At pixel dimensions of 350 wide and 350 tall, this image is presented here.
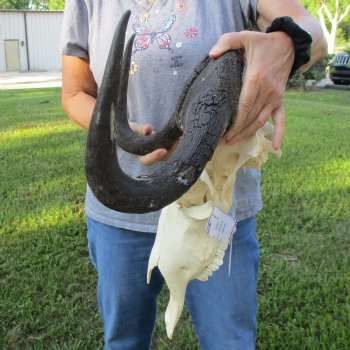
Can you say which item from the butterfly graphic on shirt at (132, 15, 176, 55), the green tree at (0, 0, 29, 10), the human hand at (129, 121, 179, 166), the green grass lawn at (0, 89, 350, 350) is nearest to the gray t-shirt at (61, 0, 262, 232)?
the butterfly graphic on shirt at (132, 15, 176, 55)

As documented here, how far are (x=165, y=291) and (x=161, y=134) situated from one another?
214 centimetres

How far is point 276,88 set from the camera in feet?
4.89

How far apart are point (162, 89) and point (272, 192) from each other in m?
3.44

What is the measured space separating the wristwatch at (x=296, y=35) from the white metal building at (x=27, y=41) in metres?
36.2

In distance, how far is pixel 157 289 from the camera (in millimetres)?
2168

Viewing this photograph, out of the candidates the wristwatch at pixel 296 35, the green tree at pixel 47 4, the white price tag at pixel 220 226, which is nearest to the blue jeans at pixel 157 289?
the white price tag at pixel 220 226

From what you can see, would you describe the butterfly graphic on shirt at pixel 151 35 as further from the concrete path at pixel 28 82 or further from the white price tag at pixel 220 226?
the concrete path at pixel 28 82

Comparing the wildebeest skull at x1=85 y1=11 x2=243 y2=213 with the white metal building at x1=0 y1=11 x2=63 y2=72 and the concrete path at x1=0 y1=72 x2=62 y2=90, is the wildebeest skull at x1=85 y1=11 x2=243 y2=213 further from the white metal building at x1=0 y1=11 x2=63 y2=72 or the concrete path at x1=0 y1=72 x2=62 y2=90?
the white metal building at x1=0 y1=11 x2=63 y2=72

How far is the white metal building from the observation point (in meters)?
35.9

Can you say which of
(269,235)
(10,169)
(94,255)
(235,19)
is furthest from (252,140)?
(10,169)

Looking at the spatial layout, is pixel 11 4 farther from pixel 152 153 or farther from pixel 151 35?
pixel 152 153

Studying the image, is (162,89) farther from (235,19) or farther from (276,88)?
(276,88)

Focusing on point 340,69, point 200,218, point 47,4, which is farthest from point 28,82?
point 47,4

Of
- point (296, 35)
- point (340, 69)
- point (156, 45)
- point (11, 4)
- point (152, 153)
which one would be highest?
point (296, 35)
